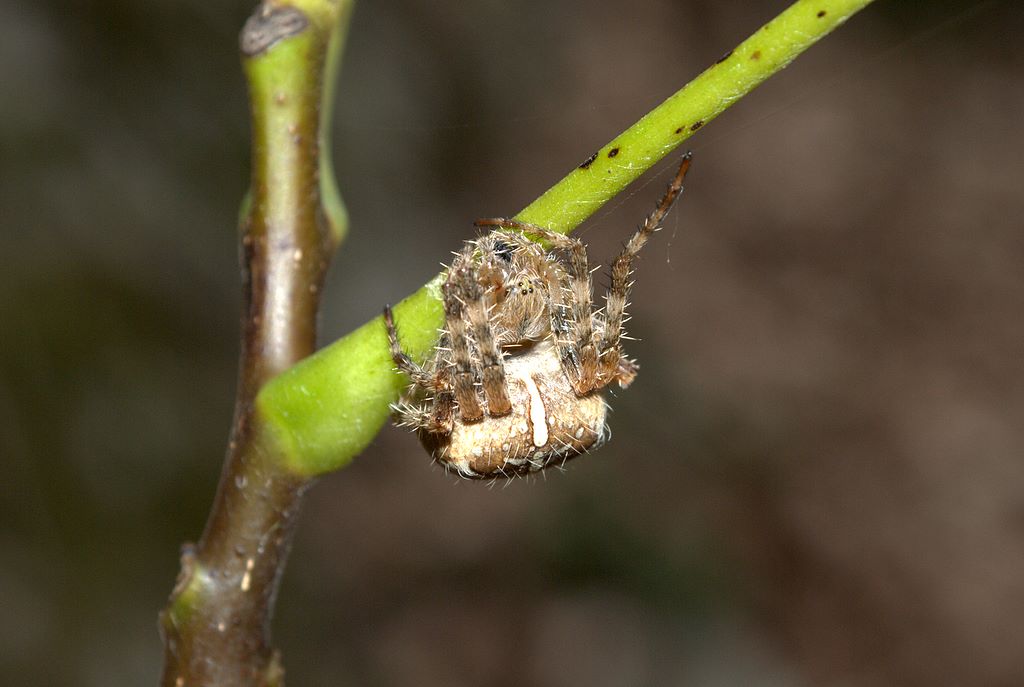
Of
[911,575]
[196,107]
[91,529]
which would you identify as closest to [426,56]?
[196,107]

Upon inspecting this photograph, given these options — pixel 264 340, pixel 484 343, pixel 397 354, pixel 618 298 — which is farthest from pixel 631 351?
pixel 397 354

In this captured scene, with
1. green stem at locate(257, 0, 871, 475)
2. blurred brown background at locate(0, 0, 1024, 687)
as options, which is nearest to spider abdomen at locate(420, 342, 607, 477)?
green stem at locate(257, 0, 871, 475)

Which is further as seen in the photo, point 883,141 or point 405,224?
point 883,141

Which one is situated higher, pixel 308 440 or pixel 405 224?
pixel 405 224

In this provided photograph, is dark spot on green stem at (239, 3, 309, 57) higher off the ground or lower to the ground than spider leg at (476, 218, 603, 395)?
higher

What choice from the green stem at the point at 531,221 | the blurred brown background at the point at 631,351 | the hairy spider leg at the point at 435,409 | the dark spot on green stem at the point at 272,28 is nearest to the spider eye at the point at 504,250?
the hairy spider leg at the point at 435,409

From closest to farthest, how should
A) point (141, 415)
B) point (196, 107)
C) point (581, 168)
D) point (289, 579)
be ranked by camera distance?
point (581, 168)
point (141, 415)
point (196, 107)
point (289, 579)

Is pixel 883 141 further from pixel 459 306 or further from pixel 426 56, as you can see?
pixel 459 306

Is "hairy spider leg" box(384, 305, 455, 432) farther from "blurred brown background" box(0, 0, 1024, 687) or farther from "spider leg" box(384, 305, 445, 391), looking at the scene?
"blurred brown background" box(0, 0, 1024, 687)
